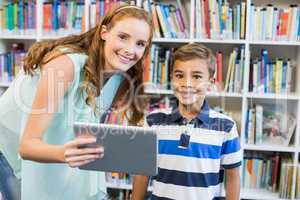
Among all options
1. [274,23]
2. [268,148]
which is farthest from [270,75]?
[268,148]

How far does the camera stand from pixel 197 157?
1262mm

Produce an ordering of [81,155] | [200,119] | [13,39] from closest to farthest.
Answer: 1. [81,155]
2. [200,119]
3. [13,39]

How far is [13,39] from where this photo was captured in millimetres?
2627

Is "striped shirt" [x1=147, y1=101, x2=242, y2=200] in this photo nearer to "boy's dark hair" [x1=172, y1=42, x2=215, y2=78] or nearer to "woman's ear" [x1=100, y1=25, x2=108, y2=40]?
"boy's dark hair" [x1=172, y1=42, x2=215, y2=78]

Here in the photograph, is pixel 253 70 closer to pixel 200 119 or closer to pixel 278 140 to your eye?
pixel 278 140

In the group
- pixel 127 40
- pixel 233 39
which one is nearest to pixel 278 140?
pixel 233 39

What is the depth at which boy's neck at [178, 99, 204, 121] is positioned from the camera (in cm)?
133

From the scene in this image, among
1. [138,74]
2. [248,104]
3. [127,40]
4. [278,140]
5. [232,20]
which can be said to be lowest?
[278,140]

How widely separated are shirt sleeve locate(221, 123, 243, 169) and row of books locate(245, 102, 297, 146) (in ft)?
3.38

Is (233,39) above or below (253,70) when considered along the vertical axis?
above

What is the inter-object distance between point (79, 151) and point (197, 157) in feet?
1.61

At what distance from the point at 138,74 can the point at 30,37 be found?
1.30m

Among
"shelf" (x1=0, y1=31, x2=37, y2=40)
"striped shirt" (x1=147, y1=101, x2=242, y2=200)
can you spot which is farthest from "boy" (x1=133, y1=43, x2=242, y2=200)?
"shelf" (x1=0, y1=31, x2=37, y2=40)

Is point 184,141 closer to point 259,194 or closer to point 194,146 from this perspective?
point 194,146
